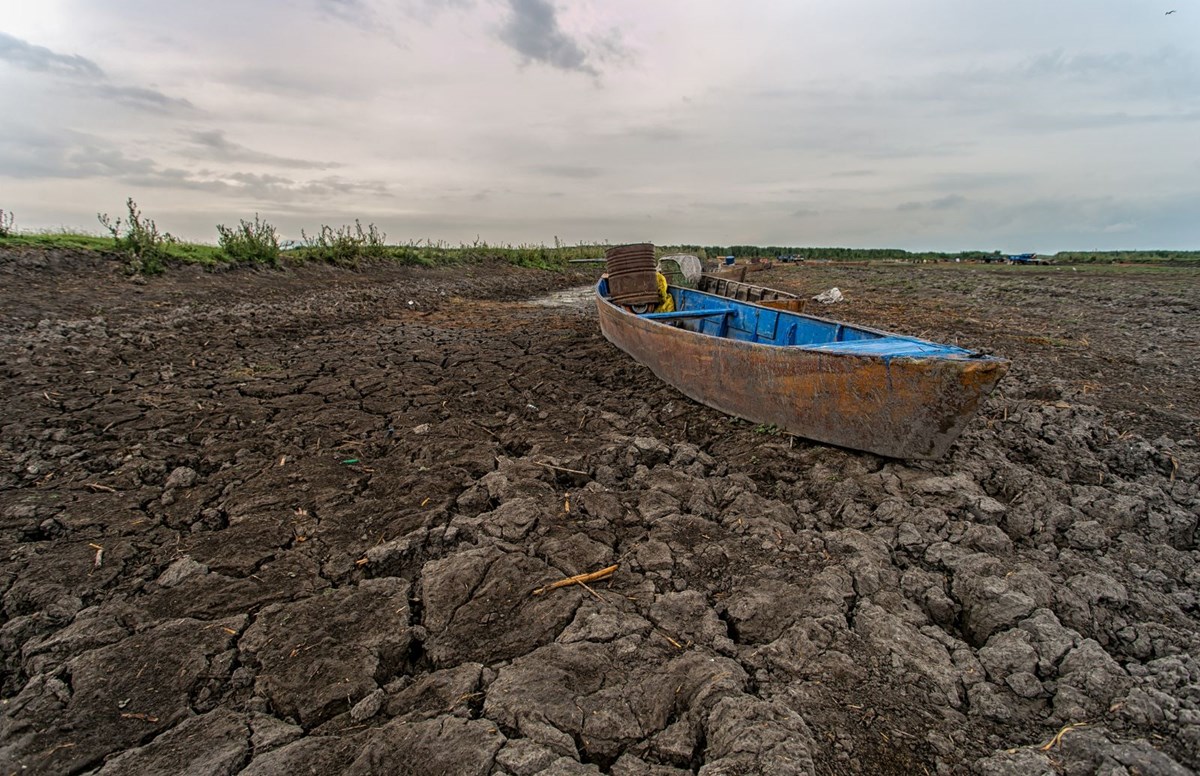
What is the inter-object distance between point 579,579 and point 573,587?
0.06 meters

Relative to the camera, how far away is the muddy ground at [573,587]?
1.79 meters

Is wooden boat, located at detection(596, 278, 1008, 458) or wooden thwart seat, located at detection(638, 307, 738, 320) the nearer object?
wooden boat, located at detection(596, 278, 1008, 458)

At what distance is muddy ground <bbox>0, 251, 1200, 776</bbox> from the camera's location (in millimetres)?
1786

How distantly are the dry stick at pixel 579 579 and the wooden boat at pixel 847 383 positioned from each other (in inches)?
77.0

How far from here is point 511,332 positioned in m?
8.58

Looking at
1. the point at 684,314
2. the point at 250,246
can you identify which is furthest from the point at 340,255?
the point at 684,314

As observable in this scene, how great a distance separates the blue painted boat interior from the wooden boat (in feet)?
0.05

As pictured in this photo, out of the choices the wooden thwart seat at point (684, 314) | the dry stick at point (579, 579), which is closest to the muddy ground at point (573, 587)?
the dry stick at point (579, 579)

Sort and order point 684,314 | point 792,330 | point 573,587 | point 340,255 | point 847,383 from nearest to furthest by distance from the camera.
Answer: point 573,587, point 847,383, point 792,330, point 684,314, point 340,255

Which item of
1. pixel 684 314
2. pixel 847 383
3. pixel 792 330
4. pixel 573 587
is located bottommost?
pixel 573 587

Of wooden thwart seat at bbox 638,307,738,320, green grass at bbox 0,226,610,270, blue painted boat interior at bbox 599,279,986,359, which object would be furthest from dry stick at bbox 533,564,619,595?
green grass at bbox 0,226,610,270

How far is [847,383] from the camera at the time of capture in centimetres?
349

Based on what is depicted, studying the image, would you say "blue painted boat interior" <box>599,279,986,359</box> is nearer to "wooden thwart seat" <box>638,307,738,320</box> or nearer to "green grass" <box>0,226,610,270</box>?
"wooden thwart seat" <box>638,307,738,320</box>

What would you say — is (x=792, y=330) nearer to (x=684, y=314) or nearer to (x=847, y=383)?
(x=684, y=314)
